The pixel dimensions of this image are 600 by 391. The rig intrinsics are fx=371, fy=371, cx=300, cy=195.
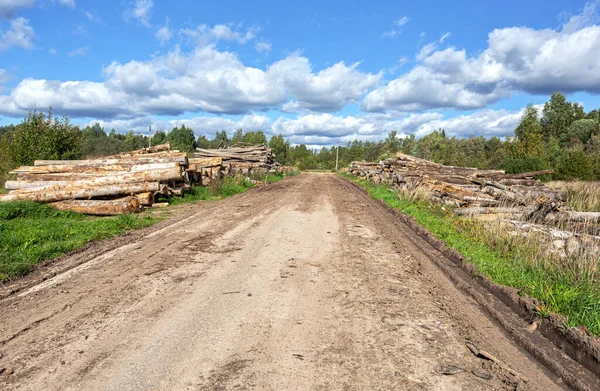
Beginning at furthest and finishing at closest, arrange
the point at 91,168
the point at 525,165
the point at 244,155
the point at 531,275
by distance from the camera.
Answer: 1. the point at 244,155
2. the point at 525,165
3. the point at 91,168
4. the point at 531,275

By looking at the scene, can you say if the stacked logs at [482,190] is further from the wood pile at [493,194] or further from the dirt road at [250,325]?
the dirt road at [250,325]

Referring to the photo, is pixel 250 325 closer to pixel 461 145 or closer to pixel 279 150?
pixel 279 150

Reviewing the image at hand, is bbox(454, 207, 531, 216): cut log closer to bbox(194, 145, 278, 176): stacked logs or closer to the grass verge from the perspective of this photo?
the grass verge

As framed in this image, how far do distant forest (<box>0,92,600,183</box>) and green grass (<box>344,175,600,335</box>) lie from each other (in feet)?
68.2

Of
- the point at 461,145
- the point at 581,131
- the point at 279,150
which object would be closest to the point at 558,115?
the point at 581,131

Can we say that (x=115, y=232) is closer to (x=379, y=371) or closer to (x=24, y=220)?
(x=24, y=220)

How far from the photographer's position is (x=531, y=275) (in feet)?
18.9

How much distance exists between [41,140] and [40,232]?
612 inches

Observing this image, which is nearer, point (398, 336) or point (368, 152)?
point (398, 336)

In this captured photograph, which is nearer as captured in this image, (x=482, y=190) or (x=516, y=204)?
(x=516, y=204)

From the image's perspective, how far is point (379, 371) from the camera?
10.7ft

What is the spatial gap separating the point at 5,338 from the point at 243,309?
2.44m

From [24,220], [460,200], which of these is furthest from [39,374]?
[460,200]

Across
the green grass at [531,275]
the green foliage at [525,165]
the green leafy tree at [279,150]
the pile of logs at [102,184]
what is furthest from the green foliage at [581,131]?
the pile of logs at [102,184]
